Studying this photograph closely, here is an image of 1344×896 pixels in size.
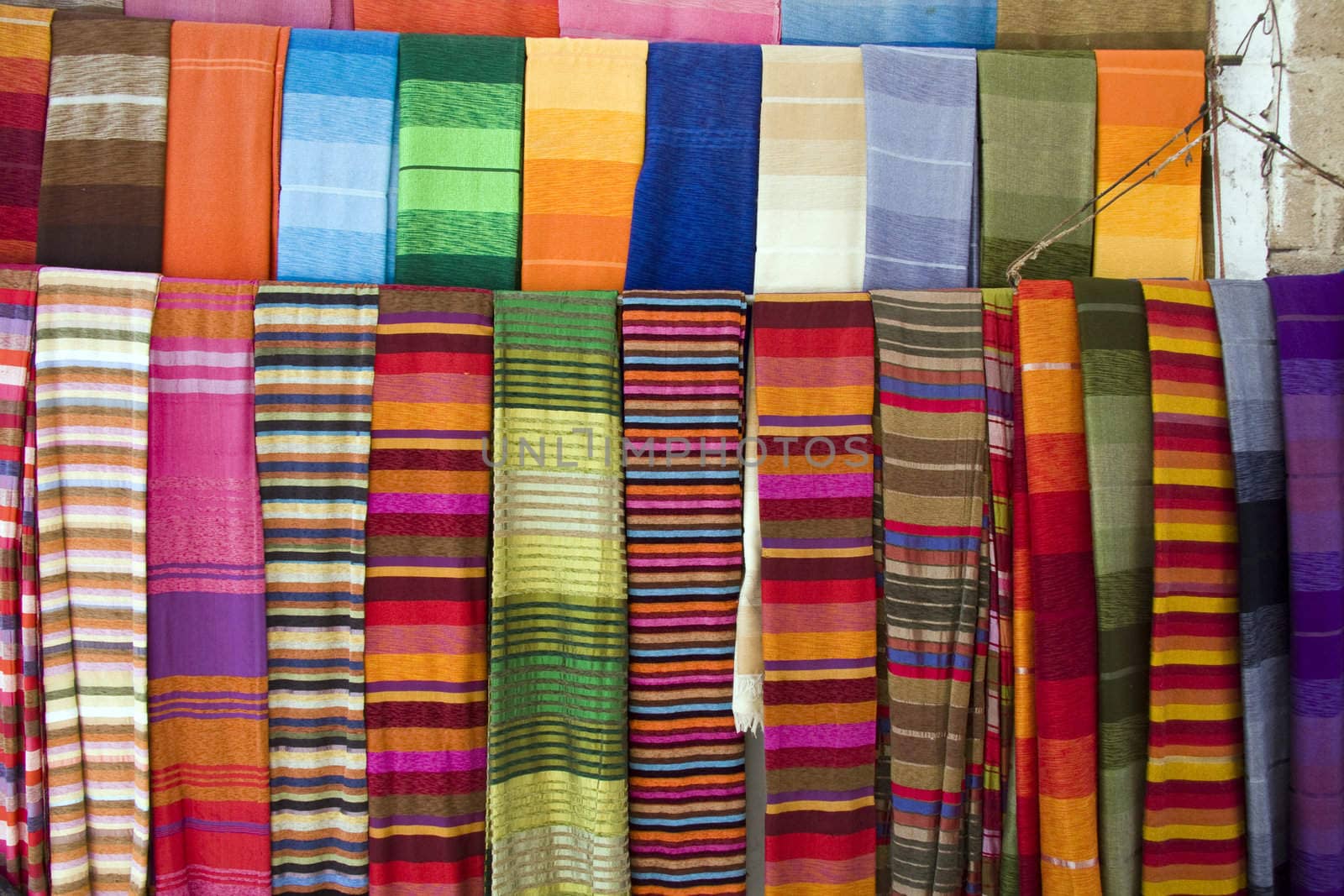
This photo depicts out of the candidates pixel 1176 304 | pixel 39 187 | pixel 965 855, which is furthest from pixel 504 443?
pixel 1176 304

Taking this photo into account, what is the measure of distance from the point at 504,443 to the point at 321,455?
304mm

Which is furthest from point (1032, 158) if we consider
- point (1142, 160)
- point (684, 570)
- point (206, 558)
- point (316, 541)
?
point (206, 558)

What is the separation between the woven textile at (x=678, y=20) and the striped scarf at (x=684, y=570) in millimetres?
525

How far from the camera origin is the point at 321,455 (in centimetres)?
135

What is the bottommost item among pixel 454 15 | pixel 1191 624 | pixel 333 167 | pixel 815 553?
pixel 1191 624

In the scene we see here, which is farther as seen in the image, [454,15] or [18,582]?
[454,15]

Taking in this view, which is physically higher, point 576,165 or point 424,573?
point 576,165

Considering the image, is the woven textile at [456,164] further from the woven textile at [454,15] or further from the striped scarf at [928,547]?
the striped scarf at [928,547]

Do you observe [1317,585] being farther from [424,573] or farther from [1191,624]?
[424,573]

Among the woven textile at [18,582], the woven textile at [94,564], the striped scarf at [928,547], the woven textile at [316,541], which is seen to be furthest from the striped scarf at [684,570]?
the woven textile at [18,582]

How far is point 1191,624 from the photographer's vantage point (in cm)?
134

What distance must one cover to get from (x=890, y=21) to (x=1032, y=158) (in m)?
0.37

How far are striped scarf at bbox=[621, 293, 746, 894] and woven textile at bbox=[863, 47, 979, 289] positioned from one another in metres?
0.31

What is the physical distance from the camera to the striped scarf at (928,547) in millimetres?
1360
